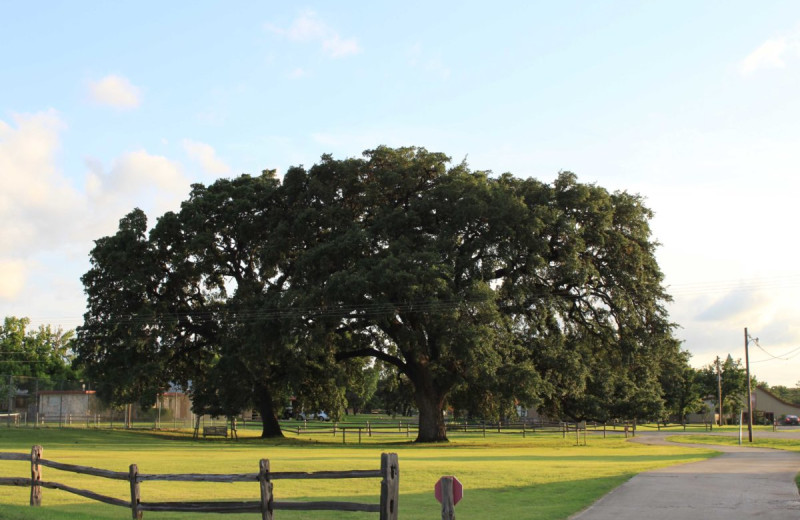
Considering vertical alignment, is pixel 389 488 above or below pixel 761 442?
above

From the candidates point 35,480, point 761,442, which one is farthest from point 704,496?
point 761,442

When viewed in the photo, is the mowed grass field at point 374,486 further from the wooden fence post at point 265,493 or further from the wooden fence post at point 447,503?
the wooden fence post at point 447,503

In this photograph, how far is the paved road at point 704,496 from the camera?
13.9 m

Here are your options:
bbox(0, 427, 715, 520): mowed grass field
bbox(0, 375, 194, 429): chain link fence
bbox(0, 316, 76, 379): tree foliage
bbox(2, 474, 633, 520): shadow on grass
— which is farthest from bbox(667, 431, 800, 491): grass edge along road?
bbox(0, 316, 76, 379): tree foliage

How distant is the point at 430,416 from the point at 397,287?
33.9ft

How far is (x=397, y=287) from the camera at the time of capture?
39438 millimetres

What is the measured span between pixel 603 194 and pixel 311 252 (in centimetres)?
1682

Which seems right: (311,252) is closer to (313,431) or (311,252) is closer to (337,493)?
(313,431)

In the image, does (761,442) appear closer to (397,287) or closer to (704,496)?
(397,287)

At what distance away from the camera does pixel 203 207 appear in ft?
167

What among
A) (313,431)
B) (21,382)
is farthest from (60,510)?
(21,382)

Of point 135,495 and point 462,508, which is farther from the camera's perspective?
point 462,508

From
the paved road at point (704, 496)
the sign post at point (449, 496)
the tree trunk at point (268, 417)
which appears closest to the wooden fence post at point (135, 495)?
the sign post at point (449, 496)

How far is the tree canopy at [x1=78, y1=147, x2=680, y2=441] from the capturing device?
40.5 m
